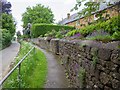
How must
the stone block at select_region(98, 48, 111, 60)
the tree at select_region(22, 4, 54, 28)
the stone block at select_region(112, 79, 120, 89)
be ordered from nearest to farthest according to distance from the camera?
the stone block at select_region(112, 79, 120, 89) < the stone block at select_region(98, 48, 111, 60) < the tree at select_region(22, 4, 54, 28)

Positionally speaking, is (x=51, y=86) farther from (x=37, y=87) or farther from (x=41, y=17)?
(x=41, y=17)

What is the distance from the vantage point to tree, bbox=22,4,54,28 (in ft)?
201

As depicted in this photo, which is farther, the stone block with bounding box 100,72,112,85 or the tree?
Result: the tree

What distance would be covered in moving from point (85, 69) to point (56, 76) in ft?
12.3

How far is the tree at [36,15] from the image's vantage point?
6116 cm

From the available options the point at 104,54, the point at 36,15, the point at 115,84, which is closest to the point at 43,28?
the point at 36,15

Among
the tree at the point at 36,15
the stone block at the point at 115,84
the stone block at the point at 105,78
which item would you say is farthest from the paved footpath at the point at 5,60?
the tree at the point at 36,15

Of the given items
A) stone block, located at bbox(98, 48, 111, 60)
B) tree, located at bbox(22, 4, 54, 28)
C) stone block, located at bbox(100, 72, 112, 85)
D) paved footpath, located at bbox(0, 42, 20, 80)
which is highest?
tree, located at bbox(22, 4, 54, 28)

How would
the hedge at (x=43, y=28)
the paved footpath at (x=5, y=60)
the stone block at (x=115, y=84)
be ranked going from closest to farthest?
1. the stone block at (x=115, y=84)
2. the paved footpath at (x=5, y=60)
3. the hedge at (x=43, y=28)

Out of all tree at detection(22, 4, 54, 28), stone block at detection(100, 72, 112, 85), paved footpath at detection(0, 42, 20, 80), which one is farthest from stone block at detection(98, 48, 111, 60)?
tree at detection(22, 4, 54, 28)

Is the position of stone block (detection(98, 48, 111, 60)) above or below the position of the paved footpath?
above

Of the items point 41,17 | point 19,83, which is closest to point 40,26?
point 41,17

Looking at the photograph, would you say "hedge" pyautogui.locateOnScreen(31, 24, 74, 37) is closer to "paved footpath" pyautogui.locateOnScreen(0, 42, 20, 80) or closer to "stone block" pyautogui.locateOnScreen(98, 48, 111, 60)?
"paved footpath" pyautogui.locateOnScreen(0, 42, 20, 80)

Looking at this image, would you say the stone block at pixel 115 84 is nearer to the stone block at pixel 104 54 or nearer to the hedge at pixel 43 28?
the stone block at pixel 104 54
